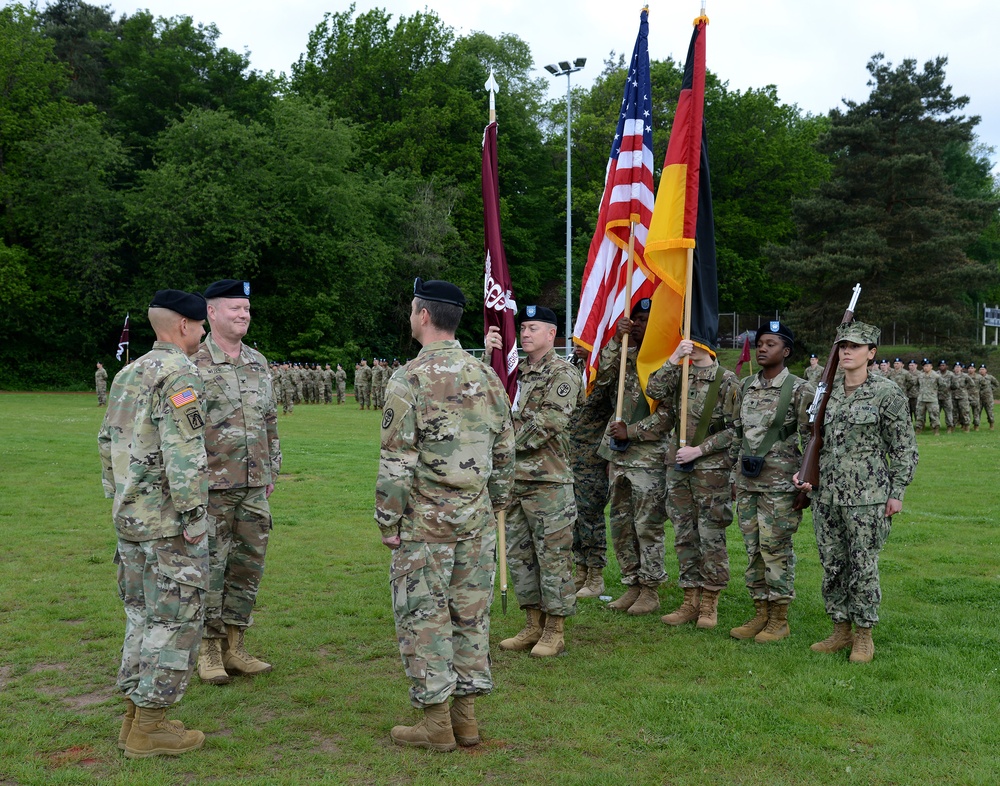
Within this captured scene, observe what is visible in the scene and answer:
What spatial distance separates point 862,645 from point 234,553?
4.62 m

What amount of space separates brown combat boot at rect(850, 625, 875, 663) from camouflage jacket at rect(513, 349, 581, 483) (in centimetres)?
241

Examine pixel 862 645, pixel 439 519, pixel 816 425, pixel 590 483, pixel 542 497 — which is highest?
pixel 816 425

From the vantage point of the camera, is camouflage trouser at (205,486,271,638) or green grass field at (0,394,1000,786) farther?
camouflage trouser at (205,486,271,638)

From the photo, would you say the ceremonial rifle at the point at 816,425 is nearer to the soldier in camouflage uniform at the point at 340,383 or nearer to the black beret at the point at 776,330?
the black beret at the point at 776,330

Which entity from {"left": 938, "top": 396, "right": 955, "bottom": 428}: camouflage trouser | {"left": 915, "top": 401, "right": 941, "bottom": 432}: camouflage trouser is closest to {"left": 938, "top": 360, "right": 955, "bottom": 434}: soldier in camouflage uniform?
{"left": 938, "top": 396, "right": 955, "bottom": 428}: camouflage trouser

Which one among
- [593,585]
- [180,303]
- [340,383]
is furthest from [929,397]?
[340,383]

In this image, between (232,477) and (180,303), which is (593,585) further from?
(180,303)

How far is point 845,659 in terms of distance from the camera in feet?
20.7

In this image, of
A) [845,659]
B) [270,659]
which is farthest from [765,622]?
[270,659]

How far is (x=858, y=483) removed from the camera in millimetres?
6301

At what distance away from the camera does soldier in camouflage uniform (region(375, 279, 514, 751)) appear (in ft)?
15.8

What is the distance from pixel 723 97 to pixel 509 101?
15101 mm

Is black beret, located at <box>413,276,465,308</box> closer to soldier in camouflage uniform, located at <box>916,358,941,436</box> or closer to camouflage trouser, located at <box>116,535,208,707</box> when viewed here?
camouflage trouser, located at <box>116,535,208,707</box>

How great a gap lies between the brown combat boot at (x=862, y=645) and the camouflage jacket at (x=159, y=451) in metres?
4.72
